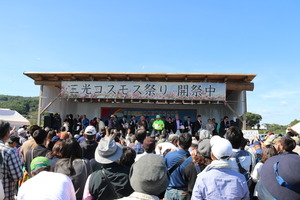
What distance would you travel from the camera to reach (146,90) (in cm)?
1197

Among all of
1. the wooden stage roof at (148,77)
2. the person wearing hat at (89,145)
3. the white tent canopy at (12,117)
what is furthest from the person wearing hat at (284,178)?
the white tent canopy at (12,117)

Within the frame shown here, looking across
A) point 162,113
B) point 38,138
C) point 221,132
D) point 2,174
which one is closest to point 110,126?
point 162,113

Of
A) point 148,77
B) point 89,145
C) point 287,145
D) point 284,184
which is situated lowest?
point 89,145

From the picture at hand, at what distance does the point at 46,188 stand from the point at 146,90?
10.1m

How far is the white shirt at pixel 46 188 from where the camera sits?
6.34ft

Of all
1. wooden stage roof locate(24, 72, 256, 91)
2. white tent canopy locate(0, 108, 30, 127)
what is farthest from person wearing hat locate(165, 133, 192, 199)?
white tent canopy locate(0, 108, 30, 127)

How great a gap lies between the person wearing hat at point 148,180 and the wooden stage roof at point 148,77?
9799 millimetres

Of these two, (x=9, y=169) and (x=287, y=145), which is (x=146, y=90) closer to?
(x=287, y=145)

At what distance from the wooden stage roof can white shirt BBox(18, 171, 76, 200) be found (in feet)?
31.5

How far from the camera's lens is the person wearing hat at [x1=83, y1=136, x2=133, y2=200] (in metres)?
2.26

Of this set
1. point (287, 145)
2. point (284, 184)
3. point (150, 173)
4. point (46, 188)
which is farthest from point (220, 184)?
point (287, 145)

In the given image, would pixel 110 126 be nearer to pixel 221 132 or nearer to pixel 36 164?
pixel 221 132

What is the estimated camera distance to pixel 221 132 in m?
12.0

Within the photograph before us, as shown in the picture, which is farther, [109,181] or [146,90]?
[146,90]
